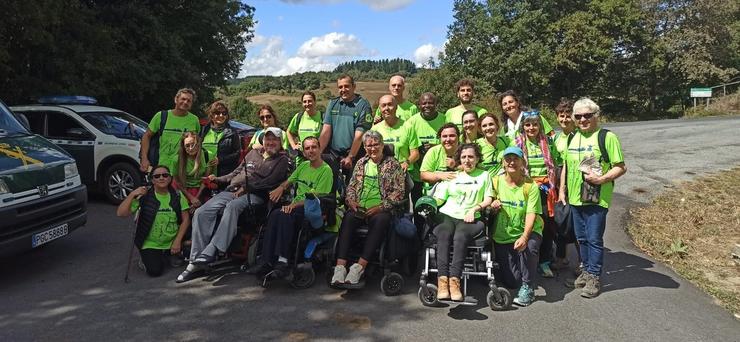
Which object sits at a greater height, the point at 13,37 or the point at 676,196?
the point at 13,37

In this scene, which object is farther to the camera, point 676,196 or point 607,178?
point 676,196

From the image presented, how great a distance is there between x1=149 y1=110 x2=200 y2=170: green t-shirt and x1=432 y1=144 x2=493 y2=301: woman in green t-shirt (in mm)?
3224

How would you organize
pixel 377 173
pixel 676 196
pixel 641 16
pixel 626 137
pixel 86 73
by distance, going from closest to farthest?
pixel 377 173
pixel 676 196
pixel 86 73
pixel 626 137
pixel 641 16

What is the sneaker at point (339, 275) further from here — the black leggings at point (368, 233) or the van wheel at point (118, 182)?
the van wheel at point (118, 182)

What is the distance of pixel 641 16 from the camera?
117ft

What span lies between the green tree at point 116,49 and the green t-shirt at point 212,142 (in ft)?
22.6

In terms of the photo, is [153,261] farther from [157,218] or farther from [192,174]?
A: [192,174]

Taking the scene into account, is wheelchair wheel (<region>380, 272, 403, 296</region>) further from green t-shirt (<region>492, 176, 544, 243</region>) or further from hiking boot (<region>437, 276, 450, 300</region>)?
green t-shirt (<region>492, 176, 544, 243</region>)

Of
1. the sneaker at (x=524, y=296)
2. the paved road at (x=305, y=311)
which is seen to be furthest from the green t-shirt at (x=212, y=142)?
the sneaker at (x=524, y=296)

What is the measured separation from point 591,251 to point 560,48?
3476 centimetres

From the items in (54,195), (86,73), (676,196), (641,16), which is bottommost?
(676,196)

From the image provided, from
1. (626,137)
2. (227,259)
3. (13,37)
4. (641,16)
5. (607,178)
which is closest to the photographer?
(607,178)

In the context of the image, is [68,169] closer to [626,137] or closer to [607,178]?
[607,178]

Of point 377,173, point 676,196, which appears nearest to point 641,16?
point 676,196
